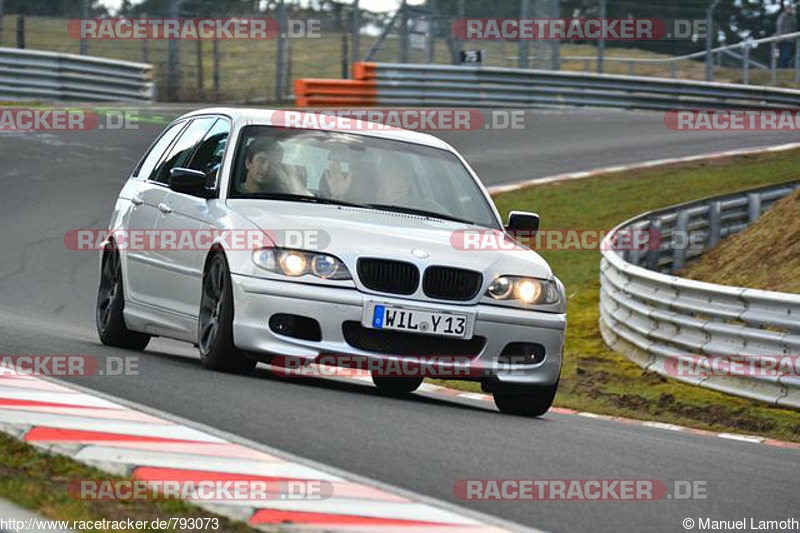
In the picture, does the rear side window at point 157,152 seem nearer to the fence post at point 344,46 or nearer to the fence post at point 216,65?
the fence post at point 216,65

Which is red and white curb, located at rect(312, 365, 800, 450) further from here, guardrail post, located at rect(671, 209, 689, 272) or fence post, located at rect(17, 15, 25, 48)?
fence post, located at rect(17, 15, 25, 48)

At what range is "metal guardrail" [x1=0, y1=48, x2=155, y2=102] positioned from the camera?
29469mm

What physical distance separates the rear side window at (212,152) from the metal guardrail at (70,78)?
20497 millimetres

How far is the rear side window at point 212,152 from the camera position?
9359 millimetres

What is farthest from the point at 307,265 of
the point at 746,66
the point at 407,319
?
the point at 746,66

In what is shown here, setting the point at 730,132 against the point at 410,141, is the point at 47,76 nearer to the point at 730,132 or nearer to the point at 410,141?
the point at 730,132

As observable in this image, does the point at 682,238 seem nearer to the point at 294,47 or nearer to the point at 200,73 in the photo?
the point at 294,47

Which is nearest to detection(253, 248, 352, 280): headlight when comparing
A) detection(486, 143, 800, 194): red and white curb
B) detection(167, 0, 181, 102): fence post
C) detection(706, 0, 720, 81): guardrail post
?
detection(486, 143, 800, 194): red and white curb

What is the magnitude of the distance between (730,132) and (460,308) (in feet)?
79.0

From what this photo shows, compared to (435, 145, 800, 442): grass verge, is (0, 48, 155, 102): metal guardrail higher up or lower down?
higher up

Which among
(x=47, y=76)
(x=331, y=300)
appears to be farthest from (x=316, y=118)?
(x=47, y=76)

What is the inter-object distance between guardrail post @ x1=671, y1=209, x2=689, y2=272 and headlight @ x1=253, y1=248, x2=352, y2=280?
1194cm

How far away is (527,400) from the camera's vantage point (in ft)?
29.4

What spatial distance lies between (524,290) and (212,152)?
86.8 inches
